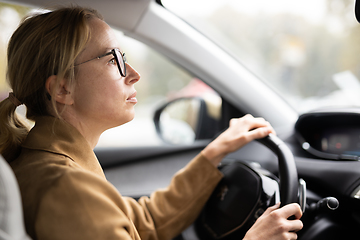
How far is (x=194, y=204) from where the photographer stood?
167 cm

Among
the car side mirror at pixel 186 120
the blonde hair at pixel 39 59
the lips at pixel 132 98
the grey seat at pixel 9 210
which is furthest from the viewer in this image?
the car side mirror at pixel 186 120

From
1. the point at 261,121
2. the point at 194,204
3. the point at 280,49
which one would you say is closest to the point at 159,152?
the point at 194,204

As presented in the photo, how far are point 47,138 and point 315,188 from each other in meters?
1.17

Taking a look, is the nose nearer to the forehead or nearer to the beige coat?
the forehead

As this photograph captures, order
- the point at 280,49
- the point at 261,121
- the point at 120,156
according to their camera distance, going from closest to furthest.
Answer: the point at 261,121 → the point at 120,156 → the point at 280,49

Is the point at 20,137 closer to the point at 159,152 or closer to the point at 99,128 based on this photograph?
the point at 99,128

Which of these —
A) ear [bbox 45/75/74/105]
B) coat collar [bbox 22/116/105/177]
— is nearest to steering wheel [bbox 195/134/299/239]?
coat collar [bbox 22/116/105/177]

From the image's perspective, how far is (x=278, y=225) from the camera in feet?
3.44

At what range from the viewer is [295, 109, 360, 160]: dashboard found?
1.54 metres

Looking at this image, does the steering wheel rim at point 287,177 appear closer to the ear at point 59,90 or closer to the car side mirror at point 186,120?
the ear at point 59,90

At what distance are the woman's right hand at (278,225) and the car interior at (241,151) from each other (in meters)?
0.05

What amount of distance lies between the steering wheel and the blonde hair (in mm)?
823

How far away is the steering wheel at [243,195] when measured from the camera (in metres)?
1.21

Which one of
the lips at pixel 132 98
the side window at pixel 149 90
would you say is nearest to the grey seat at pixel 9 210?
the lips at pixel 132 98
